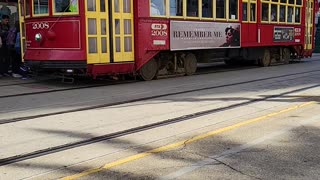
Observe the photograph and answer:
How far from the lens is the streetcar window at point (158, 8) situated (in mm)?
14283

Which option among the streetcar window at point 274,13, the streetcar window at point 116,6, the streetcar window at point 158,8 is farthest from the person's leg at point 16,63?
the streetcar window at point 274,13

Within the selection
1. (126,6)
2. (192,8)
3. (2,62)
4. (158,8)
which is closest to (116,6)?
(126,6)

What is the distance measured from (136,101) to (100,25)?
3365 mm

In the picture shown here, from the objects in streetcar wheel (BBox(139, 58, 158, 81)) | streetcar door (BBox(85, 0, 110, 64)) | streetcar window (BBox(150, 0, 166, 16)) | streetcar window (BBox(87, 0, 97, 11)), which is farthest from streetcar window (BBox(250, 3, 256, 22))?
streetcar window (BBox(87, 0, 97, 11))

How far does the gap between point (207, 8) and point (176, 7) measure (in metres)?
1.61

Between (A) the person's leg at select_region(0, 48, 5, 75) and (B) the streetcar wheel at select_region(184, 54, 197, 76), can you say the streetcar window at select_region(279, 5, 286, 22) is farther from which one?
(A) the person's leg at select_region(0, 48, 5, 75)

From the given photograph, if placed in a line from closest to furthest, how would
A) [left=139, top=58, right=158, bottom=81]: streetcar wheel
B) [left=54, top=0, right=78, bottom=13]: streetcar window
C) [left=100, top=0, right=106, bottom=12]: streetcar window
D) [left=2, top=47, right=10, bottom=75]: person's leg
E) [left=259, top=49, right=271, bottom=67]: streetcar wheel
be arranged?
1. [left=54, top=0, right=78, bottom=13]: streetcar window
2. [left=100, top=0, right=106, bottom=12]: streetcar window
3. [left=139, top=58, right=158, bottom=81]: streetcar wheel
4. [left=2, top=47, right=10, bottom=75]: person's leg
5. [left=259, top=49, right=271, bottom=67]: streetcar wheel

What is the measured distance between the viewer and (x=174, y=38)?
49.3 ft

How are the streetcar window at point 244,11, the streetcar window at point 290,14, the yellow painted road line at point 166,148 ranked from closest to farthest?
1. the yellow painted road line at point 166,148
2. the streetcar window at point 244,11
3. the streetcar window at point 290,14

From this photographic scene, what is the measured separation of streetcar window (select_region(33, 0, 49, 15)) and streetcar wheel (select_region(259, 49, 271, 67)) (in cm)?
1106

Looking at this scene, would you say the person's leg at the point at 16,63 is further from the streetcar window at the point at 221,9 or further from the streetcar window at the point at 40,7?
the streetcar window at the point at 221,9

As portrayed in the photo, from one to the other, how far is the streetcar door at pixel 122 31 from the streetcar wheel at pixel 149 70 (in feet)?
2.35

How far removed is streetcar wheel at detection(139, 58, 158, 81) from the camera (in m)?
14.3

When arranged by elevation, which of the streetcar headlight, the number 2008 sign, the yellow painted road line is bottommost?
the yellow painted road line
